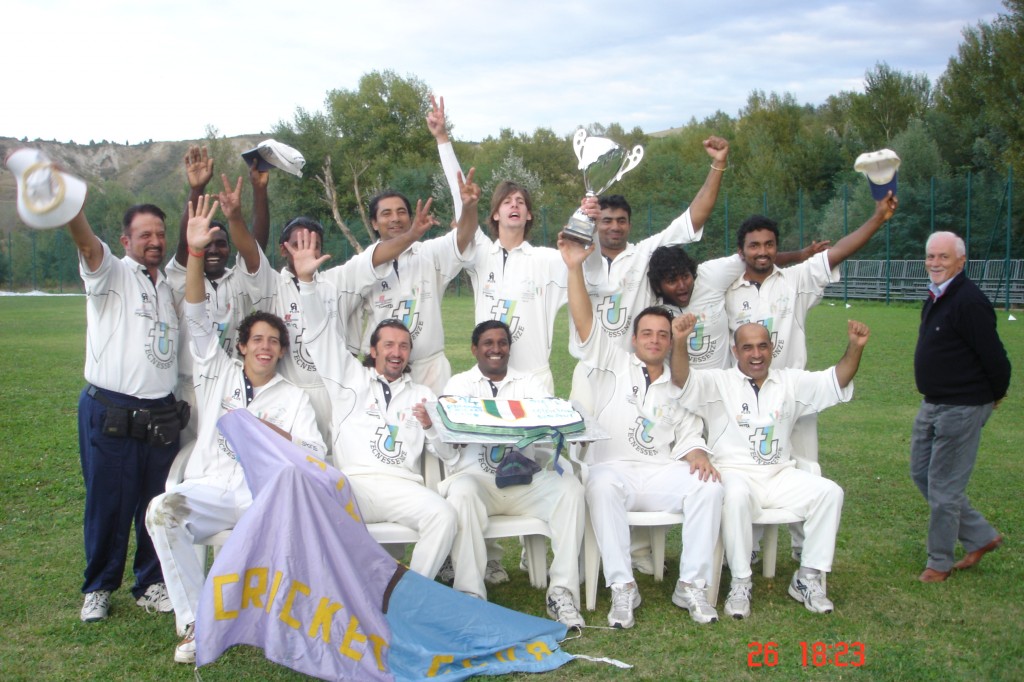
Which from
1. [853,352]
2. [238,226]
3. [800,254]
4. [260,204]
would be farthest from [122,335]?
[800,254]

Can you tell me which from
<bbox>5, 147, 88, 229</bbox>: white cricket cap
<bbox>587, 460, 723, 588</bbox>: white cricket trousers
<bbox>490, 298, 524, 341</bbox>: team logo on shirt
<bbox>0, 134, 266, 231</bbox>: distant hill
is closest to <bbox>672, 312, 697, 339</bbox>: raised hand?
<bbox>587, 460, 723, 588</bbox>: white cricket trousers

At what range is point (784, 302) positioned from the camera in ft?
17.6

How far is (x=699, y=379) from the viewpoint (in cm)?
495

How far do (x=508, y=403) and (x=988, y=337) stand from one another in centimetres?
268

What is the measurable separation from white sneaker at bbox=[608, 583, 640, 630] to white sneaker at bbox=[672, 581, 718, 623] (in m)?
0.23

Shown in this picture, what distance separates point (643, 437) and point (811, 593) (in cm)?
117

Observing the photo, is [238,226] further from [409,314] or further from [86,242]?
[409,314]

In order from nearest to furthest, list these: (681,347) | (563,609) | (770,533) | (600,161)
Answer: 1. (563,609)
2. (681,347)
3. (770,533)
4. (600,161)

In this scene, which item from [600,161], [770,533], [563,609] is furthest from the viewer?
[600,161]

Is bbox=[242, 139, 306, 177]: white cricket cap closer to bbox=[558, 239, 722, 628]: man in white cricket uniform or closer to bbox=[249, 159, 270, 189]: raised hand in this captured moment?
bbox=[249, 159, 270, 189]: raised hand

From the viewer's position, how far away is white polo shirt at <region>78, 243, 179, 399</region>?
451 cm

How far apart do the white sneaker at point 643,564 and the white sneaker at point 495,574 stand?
29.8 inches

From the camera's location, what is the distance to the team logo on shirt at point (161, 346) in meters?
4.58

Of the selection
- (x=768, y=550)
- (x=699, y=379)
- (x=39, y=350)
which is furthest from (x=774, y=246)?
(x=39, y=350)
